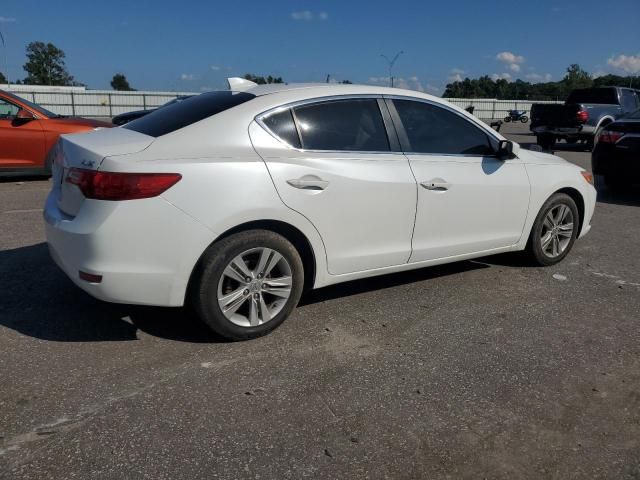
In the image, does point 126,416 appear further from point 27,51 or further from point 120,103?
point 27,51

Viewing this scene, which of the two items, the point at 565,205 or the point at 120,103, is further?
the point at 120,103

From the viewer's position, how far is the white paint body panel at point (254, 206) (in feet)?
9.88

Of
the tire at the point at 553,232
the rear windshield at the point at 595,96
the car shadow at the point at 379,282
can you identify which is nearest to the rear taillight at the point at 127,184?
the car shadow at the point at 379,282

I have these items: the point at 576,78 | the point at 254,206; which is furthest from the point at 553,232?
the point at 576,78

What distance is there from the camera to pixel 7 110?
29.0 feet

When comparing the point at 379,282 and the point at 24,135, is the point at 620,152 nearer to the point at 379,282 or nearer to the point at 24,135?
the point at 379,282

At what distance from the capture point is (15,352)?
322 centimetres

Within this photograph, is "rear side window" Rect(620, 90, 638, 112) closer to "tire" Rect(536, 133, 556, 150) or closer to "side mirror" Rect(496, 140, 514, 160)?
"tire" Rect(536, 133, 556, 150)

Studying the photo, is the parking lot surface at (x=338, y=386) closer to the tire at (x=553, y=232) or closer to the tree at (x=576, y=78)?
the tire at (x=553, y=232)

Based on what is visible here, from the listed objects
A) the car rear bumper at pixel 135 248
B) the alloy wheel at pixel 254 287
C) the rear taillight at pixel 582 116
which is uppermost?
the rear taillight at pixel 582 116

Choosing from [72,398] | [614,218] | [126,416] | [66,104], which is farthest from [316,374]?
[66,104]

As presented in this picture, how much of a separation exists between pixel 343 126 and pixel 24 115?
23.6 ft

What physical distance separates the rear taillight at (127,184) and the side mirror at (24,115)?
22.6ft

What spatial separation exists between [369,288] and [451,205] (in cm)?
95
